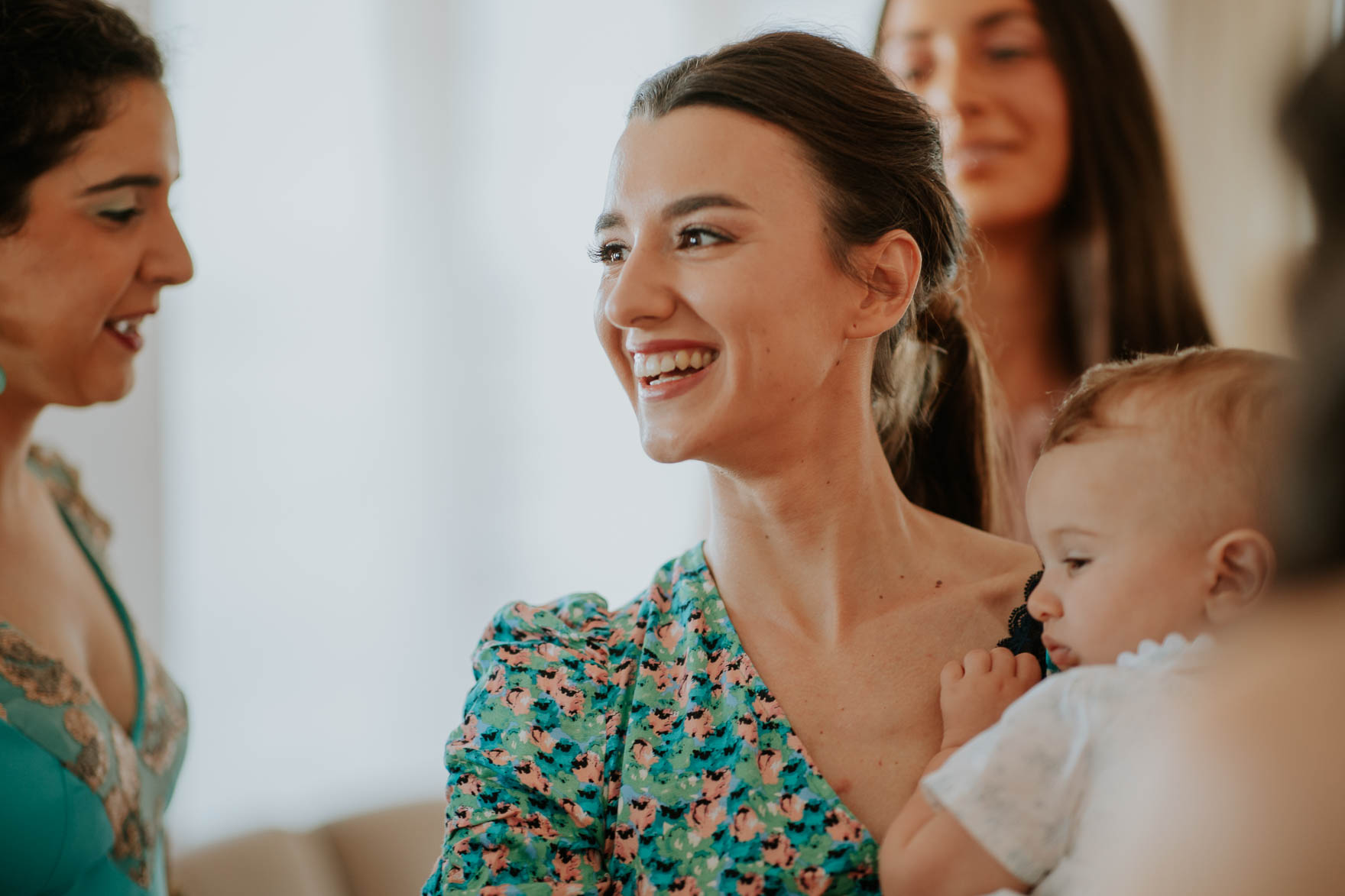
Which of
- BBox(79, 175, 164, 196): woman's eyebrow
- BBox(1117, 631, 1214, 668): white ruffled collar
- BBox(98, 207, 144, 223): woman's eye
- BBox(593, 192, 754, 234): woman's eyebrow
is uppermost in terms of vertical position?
BBox(79, 175, 164, 196): woman's eyebrow

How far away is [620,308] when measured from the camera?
4.12 feet

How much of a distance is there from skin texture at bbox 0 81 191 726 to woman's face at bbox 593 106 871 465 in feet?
2.24

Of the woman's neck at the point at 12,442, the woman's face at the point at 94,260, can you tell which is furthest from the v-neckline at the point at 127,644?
the woman's face at the point at 94,260

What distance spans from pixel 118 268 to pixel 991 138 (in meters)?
1.36

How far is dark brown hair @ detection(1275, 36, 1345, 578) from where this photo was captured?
25.7 inches

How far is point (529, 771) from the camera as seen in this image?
121 cm

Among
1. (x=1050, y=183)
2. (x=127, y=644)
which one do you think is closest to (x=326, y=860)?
(x=127, y=644)

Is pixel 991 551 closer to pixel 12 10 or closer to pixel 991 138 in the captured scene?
pixel 991 138

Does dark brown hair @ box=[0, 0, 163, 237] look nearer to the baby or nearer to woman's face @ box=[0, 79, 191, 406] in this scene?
woman's face @ box=[0, 79, 191, 406]

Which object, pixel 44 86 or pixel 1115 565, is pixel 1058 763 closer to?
pixel 1115 565

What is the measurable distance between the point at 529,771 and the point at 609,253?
562 mm

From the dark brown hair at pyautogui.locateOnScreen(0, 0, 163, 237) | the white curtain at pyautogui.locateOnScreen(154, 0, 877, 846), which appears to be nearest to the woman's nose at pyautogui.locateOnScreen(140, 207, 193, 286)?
the dark brown hair at pyautogui.locateOnScreen(0, 0, 163, 237)

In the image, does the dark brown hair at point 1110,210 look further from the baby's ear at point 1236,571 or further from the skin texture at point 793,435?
the baby's ear at point 1236,571

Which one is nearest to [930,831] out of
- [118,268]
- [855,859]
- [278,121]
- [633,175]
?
[855,859]
